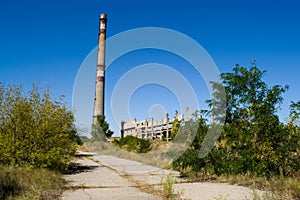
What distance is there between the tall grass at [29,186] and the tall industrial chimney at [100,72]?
24.6 m

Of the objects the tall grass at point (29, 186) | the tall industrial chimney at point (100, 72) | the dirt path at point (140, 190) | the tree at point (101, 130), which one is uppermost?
the tall industrial chimney at point (100, 72)

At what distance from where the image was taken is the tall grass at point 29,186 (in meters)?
5.29

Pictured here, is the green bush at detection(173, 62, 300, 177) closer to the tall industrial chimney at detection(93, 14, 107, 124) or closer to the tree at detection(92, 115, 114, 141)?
the tree at detection(92, 115, 114, 141)

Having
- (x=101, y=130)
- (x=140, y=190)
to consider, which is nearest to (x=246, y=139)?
(x=140, y=190)

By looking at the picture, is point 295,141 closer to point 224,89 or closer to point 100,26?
point 224,89

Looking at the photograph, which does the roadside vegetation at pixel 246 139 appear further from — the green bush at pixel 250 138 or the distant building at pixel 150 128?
the distant building at pixel 150 128

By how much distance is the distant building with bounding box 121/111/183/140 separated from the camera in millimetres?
24203

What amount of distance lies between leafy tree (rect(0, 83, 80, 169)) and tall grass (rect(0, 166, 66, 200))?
1161 millimetres

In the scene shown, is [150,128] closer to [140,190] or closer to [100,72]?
[100,72]

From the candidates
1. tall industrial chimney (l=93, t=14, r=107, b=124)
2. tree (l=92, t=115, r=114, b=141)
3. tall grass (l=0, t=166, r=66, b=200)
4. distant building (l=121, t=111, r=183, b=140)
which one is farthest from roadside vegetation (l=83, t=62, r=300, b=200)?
tall industrial chimney (l=93, t=14, r=107, b=124)

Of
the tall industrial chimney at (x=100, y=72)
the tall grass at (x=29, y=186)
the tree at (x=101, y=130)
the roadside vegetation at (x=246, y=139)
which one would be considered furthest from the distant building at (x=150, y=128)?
the tall grass at (x=29, y=186)

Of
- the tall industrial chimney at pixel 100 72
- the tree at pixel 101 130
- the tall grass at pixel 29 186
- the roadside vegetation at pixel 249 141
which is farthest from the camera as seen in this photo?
the tall industrial chimney at pixel 100 72

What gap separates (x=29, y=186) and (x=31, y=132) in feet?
10.1

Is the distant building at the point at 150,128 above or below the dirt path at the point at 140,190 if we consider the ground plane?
above
